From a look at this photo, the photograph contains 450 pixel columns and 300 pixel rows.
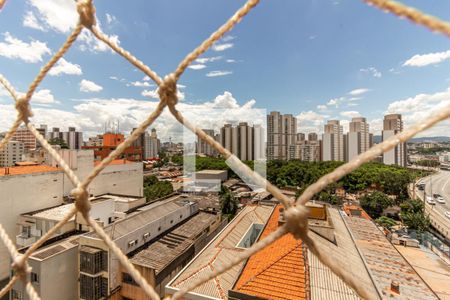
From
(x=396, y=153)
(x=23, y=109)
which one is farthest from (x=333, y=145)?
(x=23, y=109)

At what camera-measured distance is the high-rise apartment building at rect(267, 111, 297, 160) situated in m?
20.0

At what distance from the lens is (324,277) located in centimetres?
266

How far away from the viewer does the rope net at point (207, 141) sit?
1.18ft

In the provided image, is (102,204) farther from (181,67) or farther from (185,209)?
(181,67)

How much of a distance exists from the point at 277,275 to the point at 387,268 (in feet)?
7.40

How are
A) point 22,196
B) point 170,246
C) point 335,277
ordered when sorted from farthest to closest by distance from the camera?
1. point 22,196
2. point 170,246
3. point 335,277

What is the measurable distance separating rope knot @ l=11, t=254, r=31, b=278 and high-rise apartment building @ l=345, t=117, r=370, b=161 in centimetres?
2507

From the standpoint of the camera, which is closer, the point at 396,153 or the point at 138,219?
the point at 138,219

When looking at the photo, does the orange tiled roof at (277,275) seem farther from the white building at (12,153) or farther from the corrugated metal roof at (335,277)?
the white building at (12,153)

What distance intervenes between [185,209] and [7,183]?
4.93 metres

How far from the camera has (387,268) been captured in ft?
12.2

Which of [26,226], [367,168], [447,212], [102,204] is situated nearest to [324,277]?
[102,204]

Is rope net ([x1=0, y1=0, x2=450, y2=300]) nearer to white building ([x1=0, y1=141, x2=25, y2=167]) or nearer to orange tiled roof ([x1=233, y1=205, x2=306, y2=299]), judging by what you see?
orange tiled roof ([x1=233, y1=205, x2=306, y2=299])

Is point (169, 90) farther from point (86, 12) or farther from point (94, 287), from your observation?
point (94, 287)
